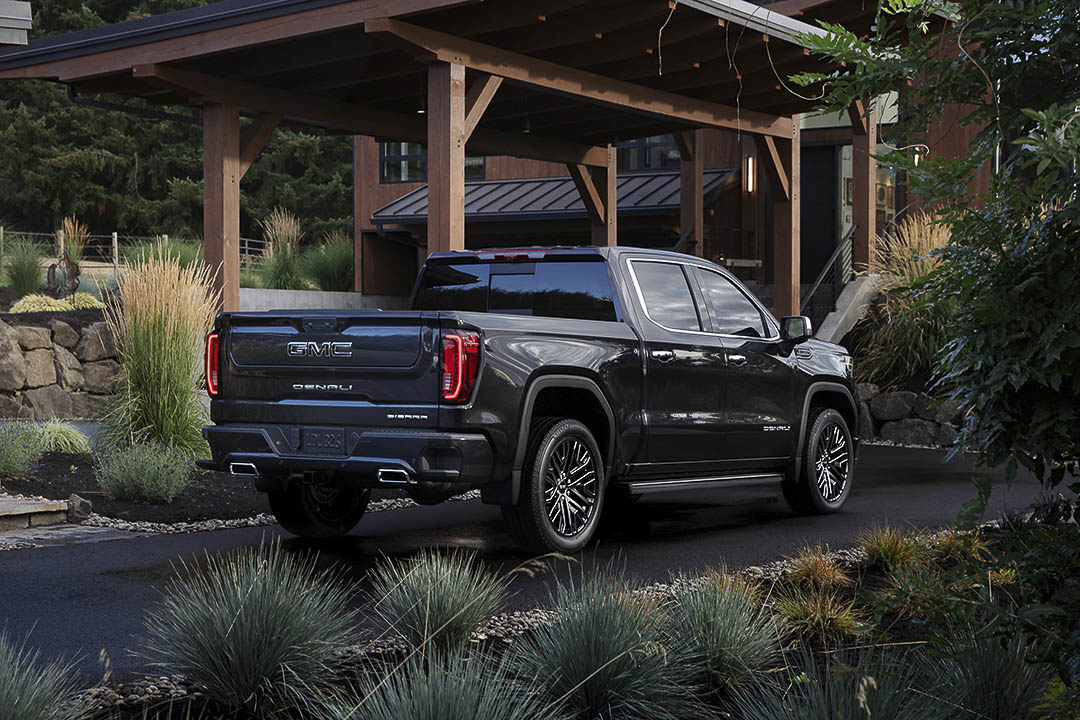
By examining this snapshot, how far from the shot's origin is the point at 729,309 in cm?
958

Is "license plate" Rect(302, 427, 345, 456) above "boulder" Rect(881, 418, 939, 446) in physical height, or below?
above

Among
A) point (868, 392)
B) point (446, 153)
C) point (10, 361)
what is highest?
point (446, 153)

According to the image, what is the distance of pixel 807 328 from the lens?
967cm

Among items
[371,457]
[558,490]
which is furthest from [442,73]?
[371,457]

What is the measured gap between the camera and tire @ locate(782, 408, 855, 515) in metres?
9.94

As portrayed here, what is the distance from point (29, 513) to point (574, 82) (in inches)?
330

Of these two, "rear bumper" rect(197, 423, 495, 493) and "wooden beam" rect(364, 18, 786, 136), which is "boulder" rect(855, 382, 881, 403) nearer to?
"wooden beam" rect(364, 18, 786, 136)

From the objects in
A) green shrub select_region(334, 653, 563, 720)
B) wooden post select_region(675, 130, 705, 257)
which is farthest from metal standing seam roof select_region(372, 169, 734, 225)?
green shrub select_region(334, 653, 563, 720)

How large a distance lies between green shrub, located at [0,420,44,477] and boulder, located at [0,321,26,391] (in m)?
2.65

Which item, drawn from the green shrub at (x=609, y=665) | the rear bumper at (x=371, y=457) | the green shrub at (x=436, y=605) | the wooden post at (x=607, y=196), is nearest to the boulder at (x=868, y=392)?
the wooden post at (x=607, y=196)

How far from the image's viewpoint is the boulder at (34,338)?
46.9 feet

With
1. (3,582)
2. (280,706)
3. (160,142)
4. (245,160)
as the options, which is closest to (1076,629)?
(280,706)

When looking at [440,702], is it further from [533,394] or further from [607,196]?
[607,196]

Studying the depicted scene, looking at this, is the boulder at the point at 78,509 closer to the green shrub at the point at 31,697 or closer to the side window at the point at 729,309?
the side window at the point at 729,309
